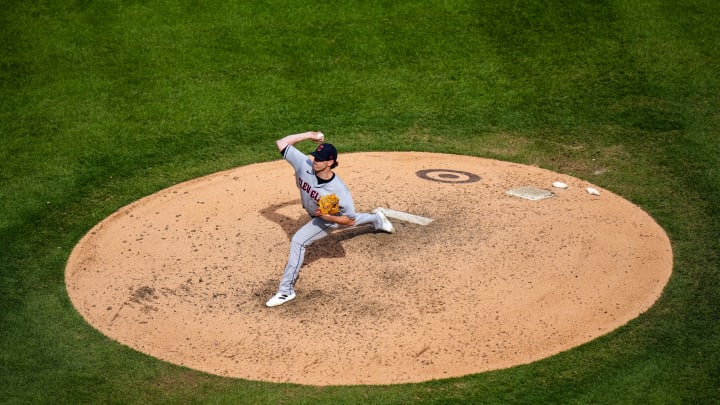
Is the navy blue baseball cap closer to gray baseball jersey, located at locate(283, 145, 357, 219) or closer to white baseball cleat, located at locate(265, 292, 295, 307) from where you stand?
gray baseball jersey, located at locate(283, 145, 357, 219)

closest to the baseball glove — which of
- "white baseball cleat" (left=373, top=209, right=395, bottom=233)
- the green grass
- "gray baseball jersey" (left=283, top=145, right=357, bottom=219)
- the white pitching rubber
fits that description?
Result: "gray baseball jersey" (left=283, top=145, right=357, bottom=219)

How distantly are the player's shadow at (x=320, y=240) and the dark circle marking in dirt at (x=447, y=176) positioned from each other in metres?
2.06

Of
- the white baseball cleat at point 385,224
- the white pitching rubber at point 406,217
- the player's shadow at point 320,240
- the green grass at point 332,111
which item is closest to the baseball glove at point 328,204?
the player's shadow at point 320,240

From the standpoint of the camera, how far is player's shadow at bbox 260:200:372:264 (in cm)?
1151

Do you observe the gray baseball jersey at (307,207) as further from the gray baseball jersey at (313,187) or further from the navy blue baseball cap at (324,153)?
the navy blue baseball cap at (324,153)

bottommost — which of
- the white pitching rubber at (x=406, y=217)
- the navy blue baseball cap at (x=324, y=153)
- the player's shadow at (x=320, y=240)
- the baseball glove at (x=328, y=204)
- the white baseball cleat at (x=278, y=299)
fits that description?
the white baseball cleat at (x=278, y=299)

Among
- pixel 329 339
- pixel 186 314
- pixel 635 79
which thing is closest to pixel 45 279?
pixel 186 314

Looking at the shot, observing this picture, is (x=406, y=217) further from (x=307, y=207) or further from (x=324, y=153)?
(x=324, y=153)

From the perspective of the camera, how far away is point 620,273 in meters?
10.7

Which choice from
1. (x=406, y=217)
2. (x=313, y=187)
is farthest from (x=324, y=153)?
(x=406, y=217)

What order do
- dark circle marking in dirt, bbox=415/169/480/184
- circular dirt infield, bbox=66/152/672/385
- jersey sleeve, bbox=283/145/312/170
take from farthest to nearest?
dark circle marking in dirt, bbox=415/169/480/184 < jersey sleeve, bbox=283/145/312/170 < circular dirt infield, bbox=66/152/672/385

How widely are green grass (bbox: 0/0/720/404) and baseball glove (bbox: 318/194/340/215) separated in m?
2.31

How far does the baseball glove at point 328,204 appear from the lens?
400 inches

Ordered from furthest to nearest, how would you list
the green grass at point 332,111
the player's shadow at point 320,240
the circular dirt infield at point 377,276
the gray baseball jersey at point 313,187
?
the player's shadow at point 320,240, the gray baseball jersey at point 313,187, the green grass at point 332,111, the circular dirt infield at point 377,276
